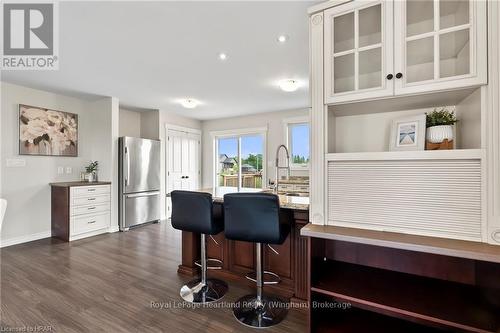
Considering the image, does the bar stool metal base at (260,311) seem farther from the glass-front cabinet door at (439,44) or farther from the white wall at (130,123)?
the white wall at (130,123)

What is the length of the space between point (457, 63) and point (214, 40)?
2.00 meters

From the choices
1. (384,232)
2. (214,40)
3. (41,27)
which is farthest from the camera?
(214,40)

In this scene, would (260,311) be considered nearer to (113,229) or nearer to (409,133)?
(409,133)

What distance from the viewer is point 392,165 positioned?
1505mm

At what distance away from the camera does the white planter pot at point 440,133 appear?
A: 58.3 inches

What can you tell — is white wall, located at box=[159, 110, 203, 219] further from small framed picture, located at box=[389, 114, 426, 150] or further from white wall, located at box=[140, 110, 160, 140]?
small framed picture, located at box=[389, 114, 426, 150]

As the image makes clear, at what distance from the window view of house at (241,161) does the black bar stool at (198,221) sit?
3.76 m

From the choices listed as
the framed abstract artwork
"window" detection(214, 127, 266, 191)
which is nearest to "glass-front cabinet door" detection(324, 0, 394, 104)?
"window" detection(214, 127, 266, 191)

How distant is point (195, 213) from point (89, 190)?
3.08 metres

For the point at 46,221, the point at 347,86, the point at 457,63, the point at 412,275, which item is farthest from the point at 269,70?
the point at 46,221

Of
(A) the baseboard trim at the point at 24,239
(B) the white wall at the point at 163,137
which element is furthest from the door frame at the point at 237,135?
(A) the baseboard trim at the point at 24,239

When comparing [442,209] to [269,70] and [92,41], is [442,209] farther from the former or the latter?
[92,41]

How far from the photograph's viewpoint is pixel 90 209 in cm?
422

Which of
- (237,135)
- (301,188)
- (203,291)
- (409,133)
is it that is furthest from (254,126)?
(409,133)
